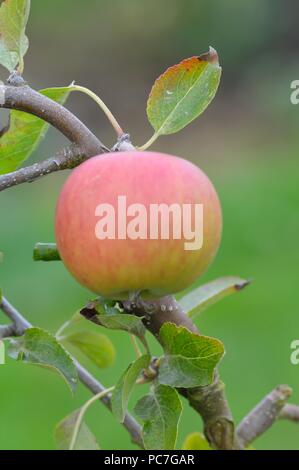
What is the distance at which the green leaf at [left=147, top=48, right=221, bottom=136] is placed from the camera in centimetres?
58

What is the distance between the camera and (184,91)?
591 mm

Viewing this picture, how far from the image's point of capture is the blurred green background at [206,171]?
94.2 inches

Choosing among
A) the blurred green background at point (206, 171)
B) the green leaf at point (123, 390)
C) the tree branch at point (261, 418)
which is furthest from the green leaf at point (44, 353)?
the blurred green background at point (206, 171)

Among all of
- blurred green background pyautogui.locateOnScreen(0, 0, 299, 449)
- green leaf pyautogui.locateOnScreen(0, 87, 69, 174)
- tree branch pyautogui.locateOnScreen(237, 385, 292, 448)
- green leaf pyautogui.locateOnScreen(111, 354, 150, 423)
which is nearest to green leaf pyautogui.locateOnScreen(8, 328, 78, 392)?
green leaf pyautogui.locateOnScreen(111, 354, 150, 423)

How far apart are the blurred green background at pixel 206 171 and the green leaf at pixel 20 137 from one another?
5.00 ft

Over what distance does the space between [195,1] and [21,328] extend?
5093mm

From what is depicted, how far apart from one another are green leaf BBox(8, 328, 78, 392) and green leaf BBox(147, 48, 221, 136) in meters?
0.17

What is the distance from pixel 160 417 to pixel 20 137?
0.24 m

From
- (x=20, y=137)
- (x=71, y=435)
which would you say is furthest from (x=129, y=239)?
(x=71, y=435)

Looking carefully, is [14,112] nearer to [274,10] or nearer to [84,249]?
[84,249]

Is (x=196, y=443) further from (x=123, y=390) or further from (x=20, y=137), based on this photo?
(x=20, y=137)

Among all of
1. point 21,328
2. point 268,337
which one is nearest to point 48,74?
point 268,337

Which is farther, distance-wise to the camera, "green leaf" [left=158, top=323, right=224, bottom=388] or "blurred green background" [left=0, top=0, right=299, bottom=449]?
"blurred green background" [left=0, top=0, right=299, bottom=449]

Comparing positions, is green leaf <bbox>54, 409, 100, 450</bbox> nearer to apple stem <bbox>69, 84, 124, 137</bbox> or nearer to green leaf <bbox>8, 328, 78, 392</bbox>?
green leaf <bbox>8, 328, 78, 392</bbox>
